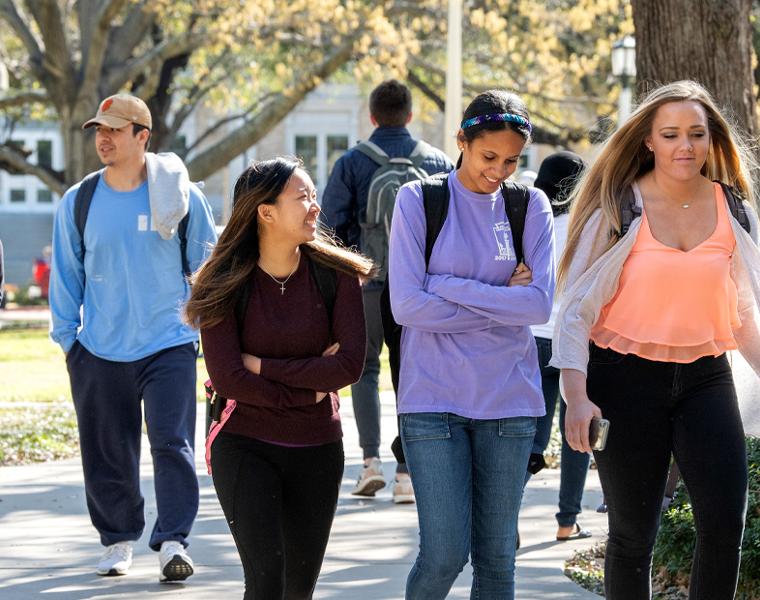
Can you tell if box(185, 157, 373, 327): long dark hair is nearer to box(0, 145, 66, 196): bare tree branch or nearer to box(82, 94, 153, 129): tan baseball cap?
box(82, 94, 153, 129): tan baseball cap

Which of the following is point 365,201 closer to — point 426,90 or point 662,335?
point 662,335

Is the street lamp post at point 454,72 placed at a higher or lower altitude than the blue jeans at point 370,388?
higher

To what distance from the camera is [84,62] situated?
22.0 m

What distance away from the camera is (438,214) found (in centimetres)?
417

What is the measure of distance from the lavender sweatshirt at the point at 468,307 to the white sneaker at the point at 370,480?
11.6 feet

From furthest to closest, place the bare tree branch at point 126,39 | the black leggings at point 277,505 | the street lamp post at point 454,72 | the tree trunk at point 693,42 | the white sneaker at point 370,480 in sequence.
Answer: the bare tree branch at point 126,39 < the street lamp post at point 454,72 < the white sneaker at point 370,480 < the tree trunk at point 693,42 < the black leggings at point 277,505

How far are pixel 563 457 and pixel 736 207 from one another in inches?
102

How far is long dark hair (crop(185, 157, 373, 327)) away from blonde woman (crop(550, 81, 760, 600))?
75 cm

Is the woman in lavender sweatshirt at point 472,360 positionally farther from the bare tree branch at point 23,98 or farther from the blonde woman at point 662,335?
the bare tree branch at point 23,98

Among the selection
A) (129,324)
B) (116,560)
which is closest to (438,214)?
(129,324)

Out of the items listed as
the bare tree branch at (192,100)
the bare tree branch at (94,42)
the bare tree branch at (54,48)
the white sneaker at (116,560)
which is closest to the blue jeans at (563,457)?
the white sneaker at (116,560)

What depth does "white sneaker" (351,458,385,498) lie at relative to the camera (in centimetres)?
771

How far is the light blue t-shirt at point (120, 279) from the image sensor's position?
19.5 ft

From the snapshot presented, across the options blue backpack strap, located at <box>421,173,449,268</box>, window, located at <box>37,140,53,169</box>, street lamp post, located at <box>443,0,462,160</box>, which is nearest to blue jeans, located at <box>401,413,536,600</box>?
blue backpack strap, located at <box>421,173,449,268</box>
